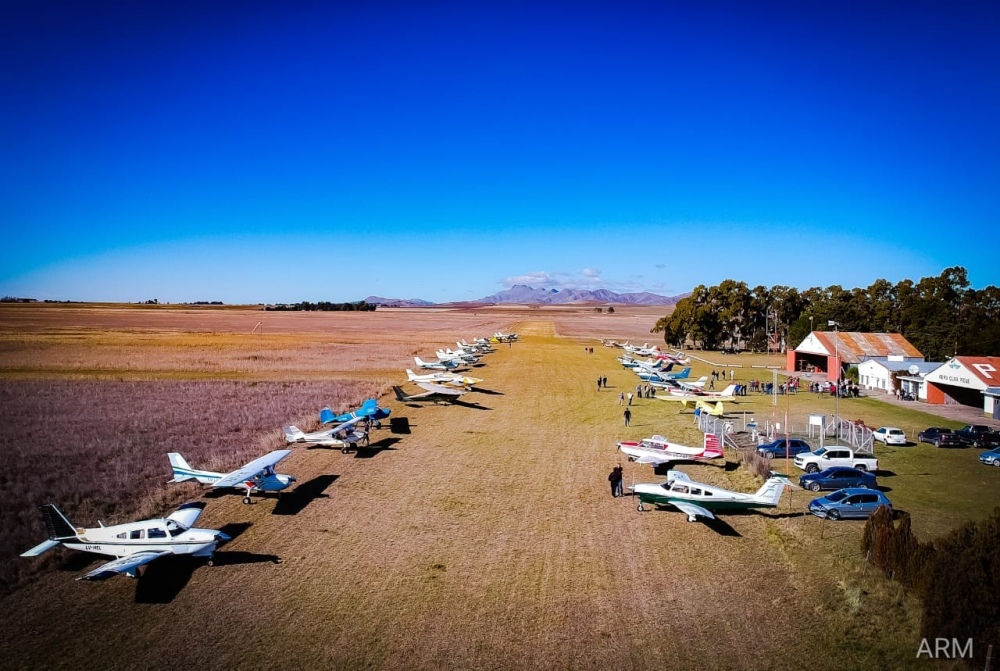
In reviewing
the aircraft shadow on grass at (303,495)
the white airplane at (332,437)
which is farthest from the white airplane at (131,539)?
the white airplane at (332,437)

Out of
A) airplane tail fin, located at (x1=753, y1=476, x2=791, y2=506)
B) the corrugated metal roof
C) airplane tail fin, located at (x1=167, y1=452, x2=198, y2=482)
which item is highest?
the corrugated metal roof

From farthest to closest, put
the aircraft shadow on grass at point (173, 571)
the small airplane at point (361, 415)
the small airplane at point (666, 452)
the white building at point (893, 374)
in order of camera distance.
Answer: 1. the white building at point (893, 374)
2. the small airplane at point (361, 415)
3. the small airplane at point (666, 452)
4. the aircraft shadow on grass at point (173, 571)

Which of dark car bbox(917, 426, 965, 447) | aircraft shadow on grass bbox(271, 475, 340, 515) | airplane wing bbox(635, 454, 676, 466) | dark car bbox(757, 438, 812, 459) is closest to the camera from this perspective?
aircraft shadow on grass bbox(271, 475, 340, 515)

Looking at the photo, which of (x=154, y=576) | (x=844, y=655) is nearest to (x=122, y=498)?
(x=154, y=576)

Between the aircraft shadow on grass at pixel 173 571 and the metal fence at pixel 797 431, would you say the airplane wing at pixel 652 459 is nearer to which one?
the metal fence at pixel 797 431

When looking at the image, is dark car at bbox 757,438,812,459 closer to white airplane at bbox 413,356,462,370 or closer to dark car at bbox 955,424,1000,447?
dark car at bbox 955,424,1000,447

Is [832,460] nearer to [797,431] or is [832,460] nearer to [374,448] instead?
[797,431]

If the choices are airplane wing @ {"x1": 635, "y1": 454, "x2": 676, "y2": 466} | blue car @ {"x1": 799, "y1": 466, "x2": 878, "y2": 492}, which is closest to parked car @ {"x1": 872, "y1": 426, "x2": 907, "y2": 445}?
blue car @ {"x1": 799, "y1": 466, "x2": 878, "y2": 492}

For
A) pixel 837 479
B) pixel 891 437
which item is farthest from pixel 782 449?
pixel 891 437
